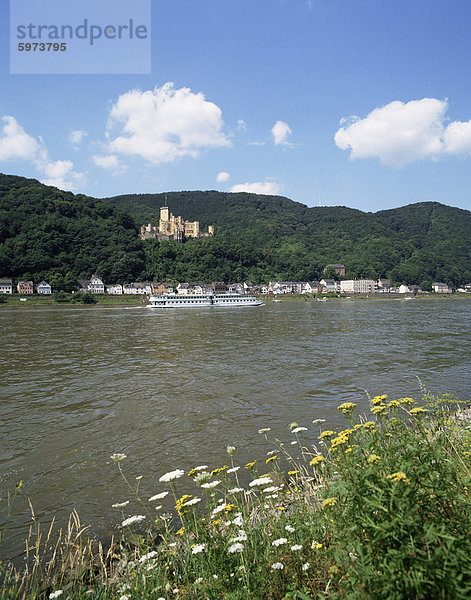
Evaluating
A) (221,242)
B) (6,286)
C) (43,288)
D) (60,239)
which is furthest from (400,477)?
(221,242)

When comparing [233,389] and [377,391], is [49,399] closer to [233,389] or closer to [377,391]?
[233,389]

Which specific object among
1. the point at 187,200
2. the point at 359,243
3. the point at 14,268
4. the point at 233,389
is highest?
the point at 187,200

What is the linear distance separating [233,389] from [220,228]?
523 ft

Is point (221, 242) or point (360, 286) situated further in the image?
point (221, 242)

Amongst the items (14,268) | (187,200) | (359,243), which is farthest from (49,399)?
(187,200)

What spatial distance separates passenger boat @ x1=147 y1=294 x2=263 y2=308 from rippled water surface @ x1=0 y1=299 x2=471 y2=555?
154 feet

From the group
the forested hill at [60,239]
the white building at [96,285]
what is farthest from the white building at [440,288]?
the white building at [96,285]

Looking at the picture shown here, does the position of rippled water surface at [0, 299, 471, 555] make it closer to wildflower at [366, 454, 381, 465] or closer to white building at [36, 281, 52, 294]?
wildflower at [366, 454, 381, 465]

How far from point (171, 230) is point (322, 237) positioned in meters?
65.5

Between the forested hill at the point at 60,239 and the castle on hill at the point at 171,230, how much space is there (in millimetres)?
12452

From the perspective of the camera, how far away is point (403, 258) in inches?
5487

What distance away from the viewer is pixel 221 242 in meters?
129

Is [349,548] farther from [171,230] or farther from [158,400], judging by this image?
[171,230]

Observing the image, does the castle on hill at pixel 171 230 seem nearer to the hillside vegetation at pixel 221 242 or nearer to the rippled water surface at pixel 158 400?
the hillside vegetation at pixel 221 242
